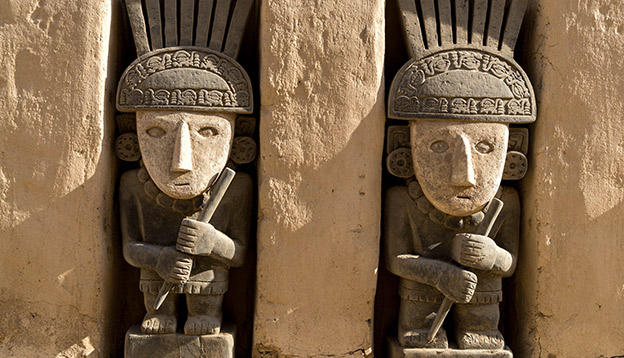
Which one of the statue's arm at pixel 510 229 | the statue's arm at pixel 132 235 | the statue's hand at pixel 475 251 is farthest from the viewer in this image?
the statue's arm at pixel 510 229

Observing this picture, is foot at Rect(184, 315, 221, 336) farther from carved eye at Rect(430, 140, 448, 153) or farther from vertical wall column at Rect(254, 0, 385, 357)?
carved eye at Rect(430, 140, 448, 153)

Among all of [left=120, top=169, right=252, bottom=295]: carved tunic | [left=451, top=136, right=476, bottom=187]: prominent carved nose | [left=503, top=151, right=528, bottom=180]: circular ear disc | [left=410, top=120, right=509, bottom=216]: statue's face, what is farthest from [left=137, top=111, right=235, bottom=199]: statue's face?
[left=503, top=151, right=528, bottom=180]: circular ear disc

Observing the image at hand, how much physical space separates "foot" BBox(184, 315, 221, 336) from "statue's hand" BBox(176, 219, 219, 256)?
34cm

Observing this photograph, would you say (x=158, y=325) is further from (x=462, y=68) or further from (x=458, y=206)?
(x=462, y=68)

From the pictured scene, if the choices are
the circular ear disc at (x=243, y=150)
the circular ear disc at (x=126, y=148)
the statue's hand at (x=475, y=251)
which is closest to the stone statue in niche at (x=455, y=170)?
the statue's hand at (x=475, y=251)

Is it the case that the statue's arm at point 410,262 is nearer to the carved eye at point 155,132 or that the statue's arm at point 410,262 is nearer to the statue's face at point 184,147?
the statue's face at point 184,147

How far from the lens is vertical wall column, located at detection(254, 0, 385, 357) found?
3150mm

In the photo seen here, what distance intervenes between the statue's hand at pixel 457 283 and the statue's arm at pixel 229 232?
0.94m

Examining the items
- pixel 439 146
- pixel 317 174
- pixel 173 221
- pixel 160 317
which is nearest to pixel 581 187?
pixel 439 146

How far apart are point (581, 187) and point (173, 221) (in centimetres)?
189

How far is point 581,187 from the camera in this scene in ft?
10.3

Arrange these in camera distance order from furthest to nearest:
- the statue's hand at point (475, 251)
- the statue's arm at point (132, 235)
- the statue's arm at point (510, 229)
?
the statue's arm at point (510, 229), the statue's arm at point (132, 235), the statue's hand at point (475, 251)

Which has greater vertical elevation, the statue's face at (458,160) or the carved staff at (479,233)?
the statue's face at (458,160)

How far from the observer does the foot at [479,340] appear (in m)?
3.20
